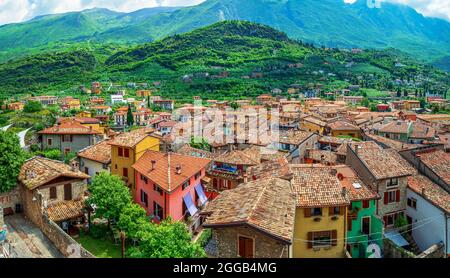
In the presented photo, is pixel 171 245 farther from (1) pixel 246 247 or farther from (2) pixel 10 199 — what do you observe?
(2) pixel 10 199

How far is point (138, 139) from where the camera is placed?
32.5 meters

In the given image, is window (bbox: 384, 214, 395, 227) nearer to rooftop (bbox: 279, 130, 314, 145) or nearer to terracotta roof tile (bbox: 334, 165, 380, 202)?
terracotta roof tile (bbox: 334, 165, 380, 202)

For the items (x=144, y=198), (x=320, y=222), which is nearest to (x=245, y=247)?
(x=320, y=222)

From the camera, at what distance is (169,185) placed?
2567 cm

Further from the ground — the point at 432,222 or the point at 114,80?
the point at 114,80

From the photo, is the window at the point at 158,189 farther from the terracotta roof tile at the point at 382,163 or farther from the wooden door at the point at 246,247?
the terracotta roof tile at the point at 382,163

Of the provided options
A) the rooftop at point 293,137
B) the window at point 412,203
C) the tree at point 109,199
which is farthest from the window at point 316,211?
the rooftop at point 293,137

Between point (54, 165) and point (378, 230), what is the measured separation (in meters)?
22.7

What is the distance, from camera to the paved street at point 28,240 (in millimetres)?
21906

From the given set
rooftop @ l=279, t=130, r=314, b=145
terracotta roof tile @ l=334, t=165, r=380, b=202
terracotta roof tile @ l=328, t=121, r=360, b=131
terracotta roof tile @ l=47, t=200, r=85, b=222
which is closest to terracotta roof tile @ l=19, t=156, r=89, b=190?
terracotta roof tile @ l=47, t=200, r=85, b=222

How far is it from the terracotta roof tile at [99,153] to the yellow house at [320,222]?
20291 millimetres

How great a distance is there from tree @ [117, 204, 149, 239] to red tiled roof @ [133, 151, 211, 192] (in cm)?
247
